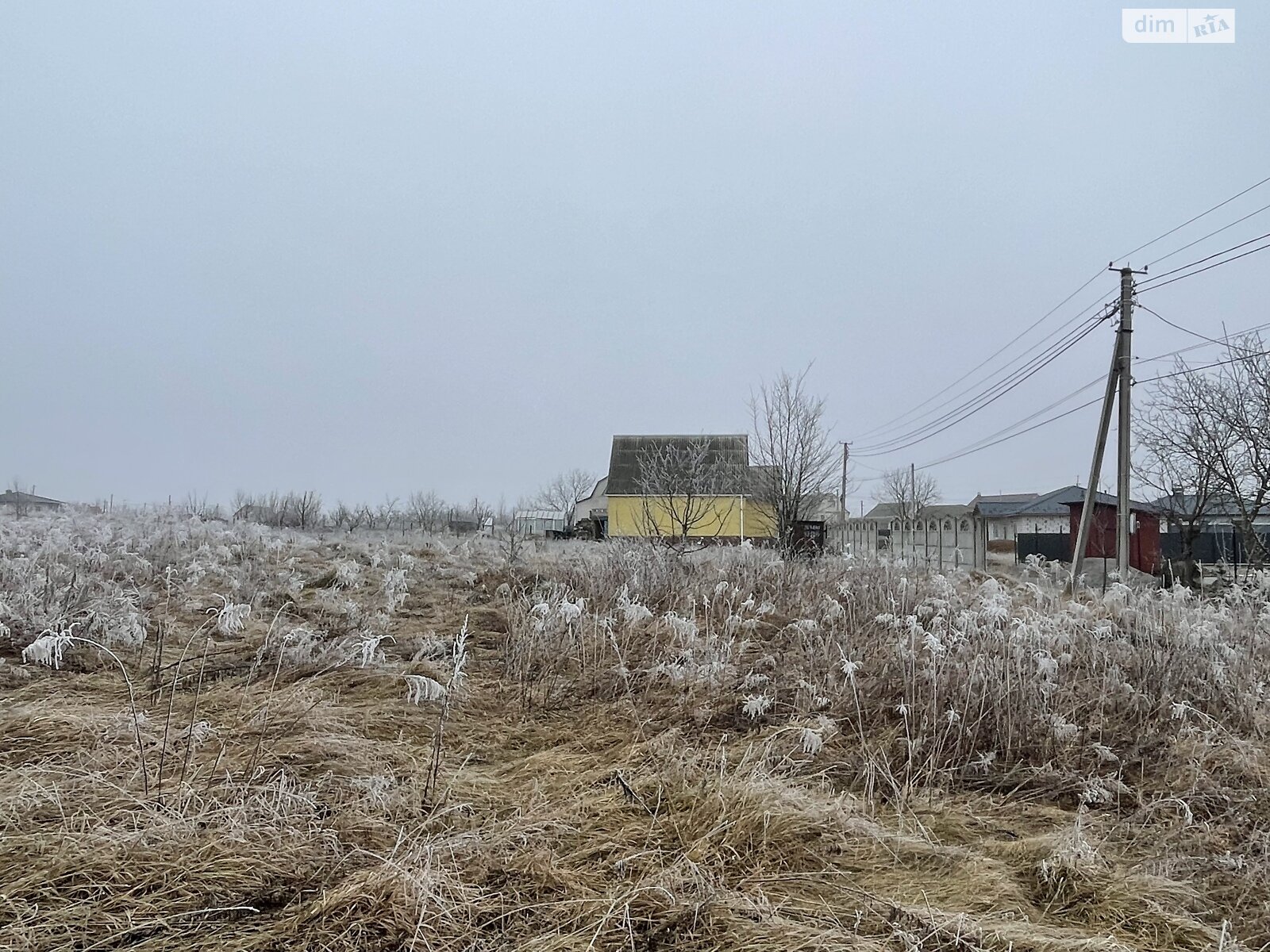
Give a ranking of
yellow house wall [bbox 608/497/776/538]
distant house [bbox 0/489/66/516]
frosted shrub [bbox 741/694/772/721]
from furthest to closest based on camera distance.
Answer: yellow house wall [bbox 608/497/776/538] → distant house [bbox 0/489/66/516] → frosted shrub [bbox 741/694/772/721]

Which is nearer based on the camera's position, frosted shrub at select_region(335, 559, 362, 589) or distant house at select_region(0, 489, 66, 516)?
frosted shrub at select_region(335, 559, 362, 589)

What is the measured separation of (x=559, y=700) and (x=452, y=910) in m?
2.41

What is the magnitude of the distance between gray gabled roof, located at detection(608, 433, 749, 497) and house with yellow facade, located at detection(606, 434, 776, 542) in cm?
3

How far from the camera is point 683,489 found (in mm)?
18484

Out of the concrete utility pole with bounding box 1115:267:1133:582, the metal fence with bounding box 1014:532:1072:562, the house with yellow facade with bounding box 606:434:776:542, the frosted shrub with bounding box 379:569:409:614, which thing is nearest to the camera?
the frosted shrub with bounding box 379:569:409:614

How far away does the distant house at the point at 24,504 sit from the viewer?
574 inches

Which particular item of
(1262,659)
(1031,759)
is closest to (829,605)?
(1031,759)

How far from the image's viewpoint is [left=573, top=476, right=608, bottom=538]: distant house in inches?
1150

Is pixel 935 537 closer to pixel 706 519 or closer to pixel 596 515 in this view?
pixel 706 519

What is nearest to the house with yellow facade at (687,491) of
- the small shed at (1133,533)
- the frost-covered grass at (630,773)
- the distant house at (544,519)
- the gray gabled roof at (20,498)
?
the distant house at (544,519)

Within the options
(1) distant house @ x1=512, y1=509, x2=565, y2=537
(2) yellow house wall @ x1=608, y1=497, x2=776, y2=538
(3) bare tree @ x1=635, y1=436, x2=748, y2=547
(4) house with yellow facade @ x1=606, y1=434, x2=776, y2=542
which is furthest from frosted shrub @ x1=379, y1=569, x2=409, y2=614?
(1) distant house @ x1=512, y1=509, x2=565, y2=537

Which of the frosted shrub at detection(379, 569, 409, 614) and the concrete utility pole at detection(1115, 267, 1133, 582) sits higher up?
the concrete utility pole at detection(1115, 267, 1133, 582)

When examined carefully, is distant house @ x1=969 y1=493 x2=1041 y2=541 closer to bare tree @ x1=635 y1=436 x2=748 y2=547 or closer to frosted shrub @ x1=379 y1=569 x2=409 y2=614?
bare tree @ x1=635 y1=436 x2=748 y2=547

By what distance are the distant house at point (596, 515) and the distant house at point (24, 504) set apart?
1583 centimetres
